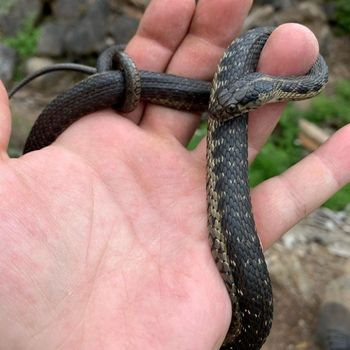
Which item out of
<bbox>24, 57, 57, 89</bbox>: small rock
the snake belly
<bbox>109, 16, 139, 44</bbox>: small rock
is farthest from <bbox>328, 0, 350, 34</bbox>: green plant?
the snake belly

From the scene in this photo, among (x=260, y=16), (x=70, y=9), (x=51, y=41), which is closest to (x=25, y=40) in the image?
(x=51, y=41)

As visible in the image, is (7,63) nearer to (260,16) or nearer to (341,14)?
(260,16)

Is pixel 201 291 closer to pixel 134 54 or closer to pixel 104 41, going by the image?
pixel 134 54

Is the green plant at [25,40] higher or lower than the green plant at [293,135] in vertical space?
lower

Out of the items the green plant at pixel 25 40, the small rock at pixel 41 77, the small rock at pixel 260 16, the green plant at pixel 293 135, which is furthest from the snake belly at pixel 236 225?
the small rock at pixel 260 16

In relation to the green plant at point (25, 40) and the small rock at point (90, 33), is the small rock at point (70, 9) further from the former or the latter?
the green plant at point (25, 40)

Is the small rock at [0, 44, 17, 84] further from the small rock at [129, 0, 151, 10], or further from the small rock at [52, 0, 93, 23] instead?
the small rock at [129, 0, 151, 10]
